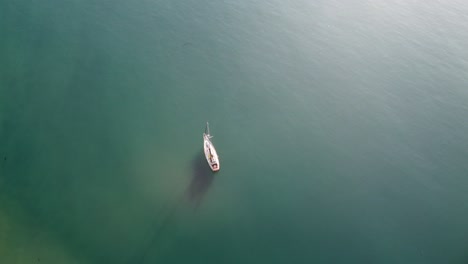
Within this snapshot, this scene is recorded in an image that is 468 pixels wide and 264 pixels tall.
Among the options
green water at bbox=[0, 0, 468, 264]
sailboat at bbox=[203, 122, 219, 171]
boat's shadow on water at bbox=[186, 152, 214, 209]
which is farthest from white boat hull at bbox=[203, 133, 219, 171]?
green water at bbox=[0, 0, 468, 264]

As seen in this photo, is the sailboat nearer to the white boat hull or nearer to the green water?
the white boat hull

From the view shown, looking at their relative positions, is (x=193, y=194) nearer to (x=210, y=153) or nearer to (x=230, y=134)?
(x=210, y=153)

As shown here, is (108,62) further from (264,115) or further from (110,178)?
(264,115)

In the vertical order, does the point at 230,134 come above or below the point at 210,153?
above

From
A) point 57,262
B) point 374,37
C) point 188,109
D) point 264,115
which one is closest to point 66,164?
point 57,262

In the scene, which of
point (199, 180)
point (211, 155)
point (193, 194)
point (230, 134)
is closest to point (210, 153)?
point (211, 155)
